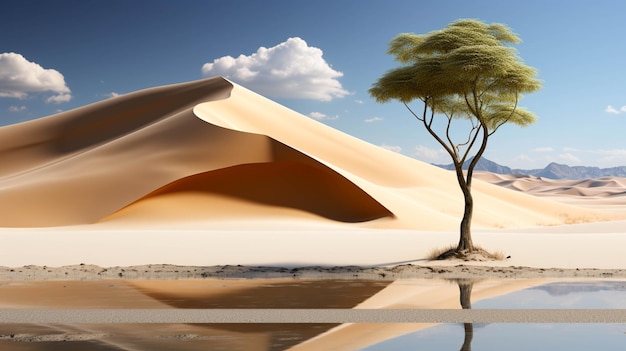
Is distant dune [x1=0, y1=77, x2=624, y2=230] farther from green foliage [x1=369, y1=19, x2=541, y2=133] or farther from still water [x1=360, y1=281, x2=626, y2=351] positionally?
still water [x1=360, y1=281, x2=626, y2=351]

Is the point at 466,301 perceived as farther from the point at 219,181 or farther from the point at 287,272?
the point at 219,181

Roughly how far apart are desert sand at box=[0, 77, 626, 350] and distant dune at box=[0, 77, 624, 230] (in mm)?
151

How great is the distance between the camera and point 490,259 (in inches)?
1006

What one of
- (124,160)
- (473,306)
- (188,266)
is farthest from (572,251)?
(124,160)

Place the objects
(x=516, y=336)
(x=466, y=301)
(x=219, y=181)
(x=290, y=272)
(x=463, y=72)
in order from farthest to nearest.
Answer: (x=219, y=181)
(x=463, y=72)
(x=290, y=272)
(x=466, y=301)
(x=516, y=336)

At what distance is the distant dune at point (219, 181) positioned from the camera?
55062mm

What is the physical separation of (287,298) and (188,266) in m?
8.24

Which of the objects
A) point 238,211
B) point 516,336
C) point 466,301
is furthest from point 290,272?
point 238,211

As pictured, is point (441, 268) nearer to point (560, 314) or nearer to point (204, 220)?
point (560, 314)

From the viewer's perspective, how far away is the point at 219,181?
58156 mm

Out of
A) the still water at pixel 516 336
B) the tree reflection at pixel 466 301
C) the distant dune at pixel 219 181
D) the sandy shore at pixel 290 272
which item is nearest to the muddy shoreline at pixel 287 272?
the sandy shore at pixel 290 272

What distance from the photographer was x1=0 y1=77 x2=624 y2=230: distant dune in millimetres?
55062

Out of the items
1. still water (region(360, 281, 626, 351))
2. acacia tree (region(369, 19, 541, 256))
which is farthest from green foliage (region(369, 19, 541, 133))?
still water (region(360, 281, 626, 351))

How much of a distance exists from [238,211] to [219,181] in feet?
12.6
